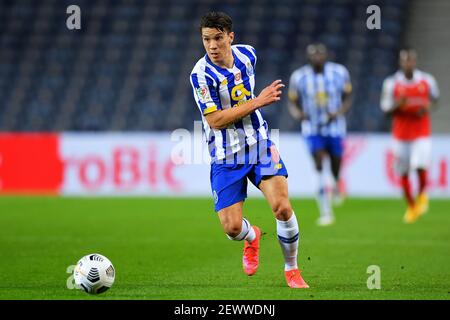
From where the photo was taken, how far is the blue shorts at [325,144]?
1279cm

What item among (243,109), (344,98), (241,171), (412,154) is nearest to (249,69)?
(243,109)

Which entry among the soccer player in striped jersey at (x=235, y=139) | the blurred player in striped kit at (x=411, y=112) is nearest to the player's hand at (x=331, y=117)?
the blurred player in striped kit at (x=411, y=112)

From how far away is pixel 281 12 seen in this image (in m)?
21.5

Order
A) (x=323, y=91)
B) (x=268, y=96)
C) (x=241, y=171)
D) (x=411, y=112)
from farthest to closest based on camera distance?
(x=411, y=112) < (x=323, y=91) < (x=241, y=171) < (x=268, y=96)

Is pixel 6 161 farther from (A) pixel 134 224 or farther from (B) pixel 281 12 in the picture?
(B) pixel 281 12

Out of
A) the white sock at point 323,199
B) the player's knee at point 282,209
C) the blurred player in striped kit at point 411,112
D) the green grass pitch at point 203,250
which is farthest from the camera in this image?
the blurred player in striped kit at point 411,112

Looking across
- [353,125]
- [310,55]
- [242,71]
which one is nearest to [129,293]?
[242,71]

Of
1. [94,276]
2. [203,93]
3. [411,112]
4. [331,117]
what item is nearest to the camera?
[94,276]

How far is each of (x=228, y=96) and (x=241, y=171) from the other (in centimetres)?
56

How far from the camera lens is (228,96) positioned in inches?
275

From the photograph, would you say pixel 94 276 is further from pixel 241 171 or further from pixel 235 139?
pixel 235 139

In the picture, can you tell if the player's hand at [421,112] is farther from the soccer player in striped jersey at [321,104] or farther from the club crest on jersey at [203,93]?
the club crest on jersey at [203,93]

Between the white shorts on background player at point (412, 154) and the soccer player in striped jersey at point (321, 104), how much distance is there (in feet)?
3.20

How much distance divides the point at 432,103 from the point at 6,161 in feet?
25.6
